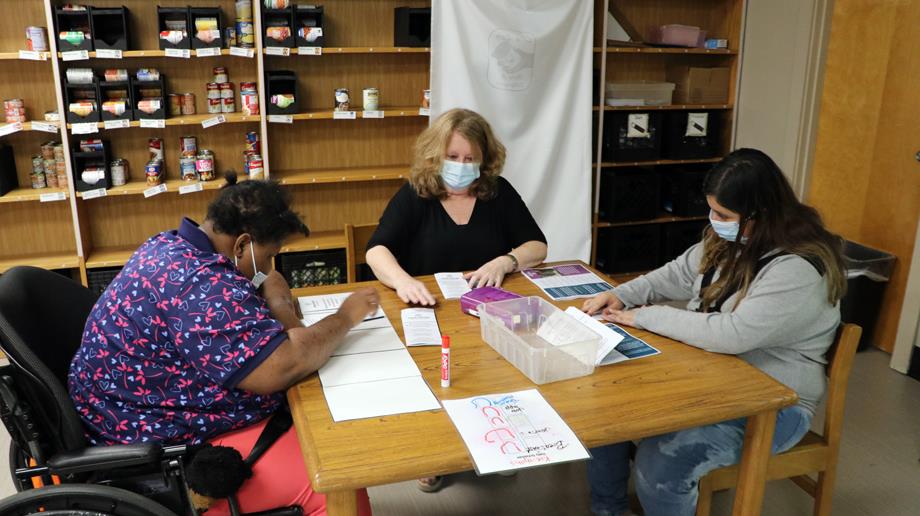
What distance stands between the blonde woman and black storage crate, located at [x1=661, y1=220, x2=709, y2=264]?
83.2 inches

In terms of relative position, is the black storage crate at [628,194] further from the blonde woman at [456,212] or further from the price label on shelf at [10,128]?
the price label on shelf at [10,128]

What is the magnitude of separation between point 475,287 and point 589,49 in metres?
2.24

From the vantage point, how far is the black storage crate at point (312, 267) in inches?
150

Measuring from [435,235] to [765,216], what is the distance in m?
1.11

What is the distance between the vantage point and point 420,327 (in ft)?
6.25

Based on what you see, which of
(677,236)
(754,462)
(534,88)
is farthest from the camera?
(677,236)

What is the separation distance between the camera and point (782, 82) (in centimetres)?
405

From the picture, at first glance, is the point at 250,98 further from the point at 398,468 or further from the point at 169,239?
the point at 398,468

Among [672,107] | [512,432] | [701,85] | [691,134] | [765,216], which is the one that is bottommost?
[512,432]

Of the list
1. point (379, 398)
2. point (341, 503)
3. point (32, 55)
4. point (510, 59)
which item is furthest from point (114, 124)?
point (341, 503)

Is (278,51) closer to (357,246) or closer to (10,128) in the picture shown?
(10,128)

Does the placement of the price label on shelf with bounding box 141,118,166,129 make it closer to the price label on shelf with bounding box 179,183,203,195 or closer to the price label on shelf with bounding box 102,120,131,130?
the price label on shelf with bounding box 102,120,131,130

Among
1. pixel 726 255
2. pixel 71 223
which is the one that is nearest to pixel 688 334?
pixel 726 255

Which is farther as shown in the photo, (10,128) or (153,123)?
(153,123)
